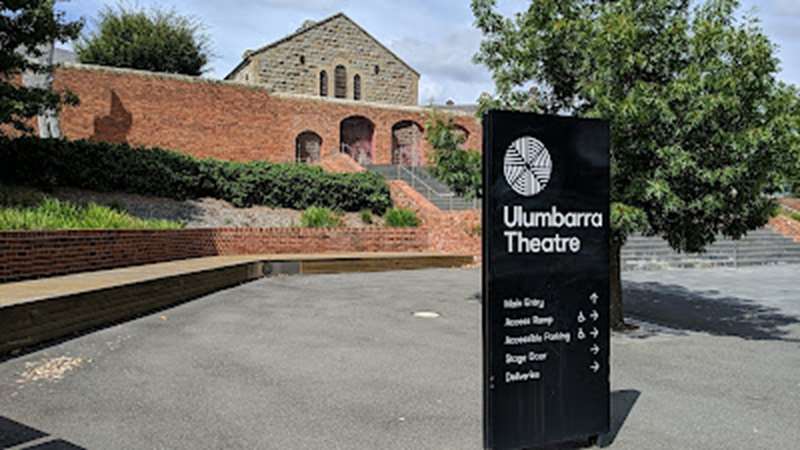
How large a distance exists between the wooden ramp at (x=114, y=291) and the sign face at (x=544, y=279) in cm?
534

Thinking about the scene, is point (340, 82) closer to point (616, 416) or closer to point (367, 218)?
point (367, 218)

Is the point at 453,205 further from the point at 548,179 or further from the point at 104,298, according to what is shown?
the point at 548,179

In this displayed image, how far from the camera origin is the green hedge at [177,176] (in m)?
15.8

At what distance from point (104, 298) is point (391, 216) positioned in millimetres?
12107

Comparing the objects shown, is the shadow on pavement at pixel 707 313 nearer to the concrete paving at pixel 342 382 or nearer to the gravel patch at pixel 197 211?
the concrete paving at pixel 342 382

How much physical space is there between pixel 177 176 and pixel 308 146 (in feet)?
43.0

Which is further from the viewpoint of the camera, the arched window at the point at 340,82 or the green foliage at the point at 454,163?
the arched window at the point at 340,82

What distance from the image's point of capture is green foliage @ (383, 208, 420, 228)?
1986 centimetres

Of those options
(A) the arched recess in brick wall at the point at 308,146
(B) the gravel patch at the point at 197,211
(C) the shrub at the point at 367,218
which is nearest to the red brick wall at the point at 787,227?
(B) the gravel patch at the point at 197,211

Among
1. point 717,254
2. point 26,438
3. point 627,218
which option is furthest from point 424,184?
point 26,438

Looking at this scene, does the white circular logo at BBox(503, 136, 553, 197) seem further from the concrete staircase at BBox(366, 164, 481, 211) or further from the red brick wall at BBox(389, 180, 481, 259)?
the concrete staircase at BBox(366, 164, 481, 211)

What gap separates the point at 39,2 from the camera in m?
14.2

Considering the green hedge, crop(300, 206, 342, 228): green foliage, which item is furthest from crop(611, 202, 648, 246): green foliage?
the green hedge

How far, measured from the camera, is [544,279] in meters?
4.13
